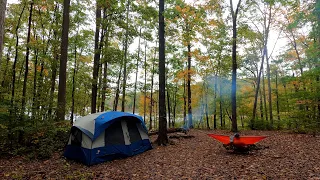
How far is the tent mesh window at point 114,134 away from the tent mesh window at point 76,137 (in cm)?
93

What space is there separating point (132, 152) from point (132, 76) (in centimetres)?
1361

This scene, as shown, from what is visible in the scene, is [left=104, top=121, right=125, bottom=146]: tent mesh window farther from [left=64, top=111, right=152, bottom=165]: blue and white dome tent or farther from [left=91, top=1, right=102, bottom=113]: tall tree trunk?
[left=91, top=1, right=102, bottom=113]: tall tree trunk

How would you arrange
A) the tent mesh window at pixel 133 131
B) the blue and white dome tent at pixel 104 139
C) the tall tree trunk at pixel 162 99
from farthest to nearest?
the tall tree trunk at pixel 162 99
the tent mesh window at pixel 133 131
the blue and white dome tent at pixel 104 139

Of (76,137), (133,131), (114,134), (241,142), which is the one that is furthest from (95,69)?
(241,142)

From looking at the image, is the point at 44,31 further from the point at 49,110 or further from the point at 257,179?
the point at 257,179

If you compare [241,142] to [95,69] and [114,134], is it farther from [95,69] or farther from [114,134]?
[95,69]

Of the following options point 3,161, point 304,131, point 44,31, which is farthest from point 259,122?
point 44,31

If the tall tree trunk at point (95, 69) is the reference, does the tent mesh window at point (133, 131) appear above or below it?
below

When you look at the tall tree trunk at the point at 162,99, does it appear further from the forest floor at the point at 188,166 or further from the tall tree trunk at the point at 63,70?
the tall tree trunk at the point at 63,70

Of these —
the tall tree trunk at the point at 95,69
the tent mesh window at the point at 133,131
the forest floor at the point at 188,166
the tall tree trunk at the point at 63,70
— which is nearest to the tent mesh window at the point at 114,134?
the tent mesh window at the point at 133,131

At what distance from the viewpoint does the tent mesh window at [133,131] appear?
23.0 ft

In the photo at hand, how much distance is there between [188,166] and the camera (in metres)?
5.09

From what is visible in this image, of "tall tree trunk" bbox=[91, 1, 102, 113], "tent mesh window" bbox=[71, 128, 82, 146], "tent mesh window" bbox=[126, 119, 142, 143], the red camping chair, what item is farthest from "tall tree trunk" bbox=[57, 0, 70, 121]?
the red camping chair

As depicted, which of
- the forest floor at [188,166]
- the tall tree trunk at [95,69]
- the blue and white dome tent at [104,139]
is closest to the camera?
the forest floor at [188,166]
